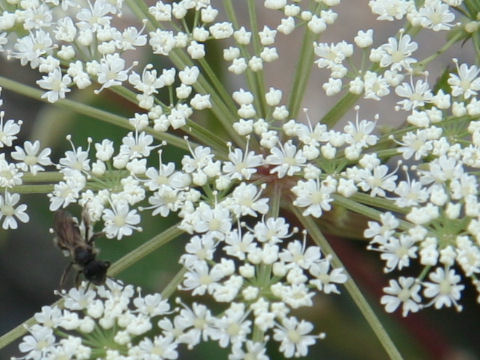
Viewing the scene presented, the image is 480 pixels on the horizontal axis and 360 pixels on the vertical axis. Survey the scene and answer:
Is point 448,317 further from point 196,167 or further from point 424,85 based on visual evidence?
point 196,167

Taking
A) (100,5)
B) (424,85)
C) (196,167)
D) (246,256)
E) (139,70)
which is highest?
(139,70)

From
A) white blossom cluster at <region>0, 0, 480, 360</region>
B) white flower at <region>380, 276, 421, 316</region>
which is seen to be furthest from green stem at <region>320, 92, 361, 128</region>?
white flower at <region>380, 276, 421, 316</region>

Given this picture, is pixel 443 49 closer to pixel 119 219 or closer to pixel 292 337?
pixel 292 337

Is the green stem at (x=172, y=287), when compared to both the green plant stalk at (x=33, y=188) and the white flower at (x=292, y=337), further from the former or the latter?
the green plant stalk at (x=33, y=188)

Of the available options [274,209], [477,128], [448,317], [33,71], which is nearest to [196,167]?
[274,209]

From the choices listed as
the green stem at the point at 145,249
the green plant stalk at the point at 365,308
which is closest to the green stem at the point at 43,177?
the green stem at the point at 145,249

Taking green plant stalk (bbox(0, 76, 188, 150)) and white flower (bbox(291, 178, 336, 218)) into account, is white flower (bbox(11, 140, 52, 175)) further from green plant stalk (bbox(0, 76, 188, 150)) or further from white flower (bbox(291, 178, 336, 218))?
Answer: white flower (bbox(291, 178, 336, 218))
